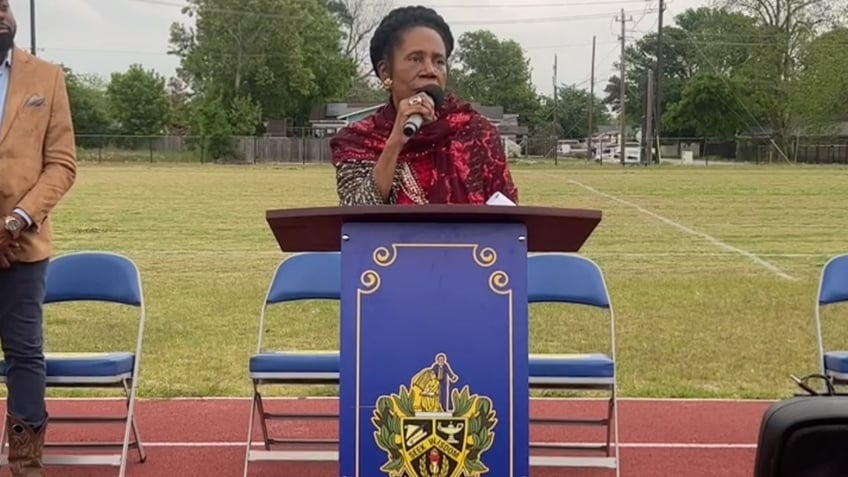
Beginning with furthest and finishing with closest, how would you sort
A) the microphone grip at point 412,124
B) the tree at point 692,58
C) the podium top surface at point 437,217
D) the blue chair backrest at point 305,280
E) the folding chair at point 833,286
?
the tree at point 692,58 < the blue chair backrest at point 305,280 < the folding chair at point 833,286 < the microphone grip at point 412,124 < the podium top surface at point 437,217

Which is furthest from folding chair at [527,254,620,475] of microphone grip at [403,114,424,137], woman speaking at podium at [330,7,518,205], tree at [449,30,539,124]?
tree at [449,30,539,124]

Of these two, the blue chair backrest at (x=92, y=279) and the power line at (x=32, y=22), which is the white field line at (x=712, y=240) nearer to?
the blue chair backrest at (x=92, y=279)

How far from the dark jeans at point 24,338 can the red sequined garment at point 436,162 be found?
188 centimetres

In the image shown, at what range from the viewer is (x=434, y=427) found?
7.71 feet

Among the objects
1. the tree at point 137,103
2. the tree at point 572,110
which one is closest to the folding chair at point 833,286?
the tree at point 137,103

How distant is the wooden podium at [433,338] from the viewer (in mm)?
2359

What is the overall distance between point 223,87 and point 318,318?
60603 millimetres

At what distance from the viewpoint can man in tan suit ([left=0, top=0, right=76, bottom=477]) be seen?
410cm

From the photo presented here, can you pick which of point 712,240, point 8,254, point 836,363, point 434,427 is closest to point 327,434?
point 8,254

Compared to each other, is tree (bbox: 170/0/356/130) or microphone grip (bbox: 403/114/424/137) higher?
tree (bbox: 170/0/356/130)

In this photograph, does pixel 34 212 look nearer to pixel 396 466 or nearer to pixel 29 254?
pixel 29 254

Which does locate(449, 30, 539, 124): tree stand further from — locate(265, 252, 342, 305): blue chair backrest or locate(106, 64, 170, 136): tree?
locate(265, 252, 342, 305): blue chair backrest

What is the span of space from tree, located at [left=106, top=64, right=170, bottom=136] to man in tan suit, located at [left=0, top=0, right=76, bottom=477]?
62.3 m

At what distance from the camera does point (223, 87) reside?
67.8 m
